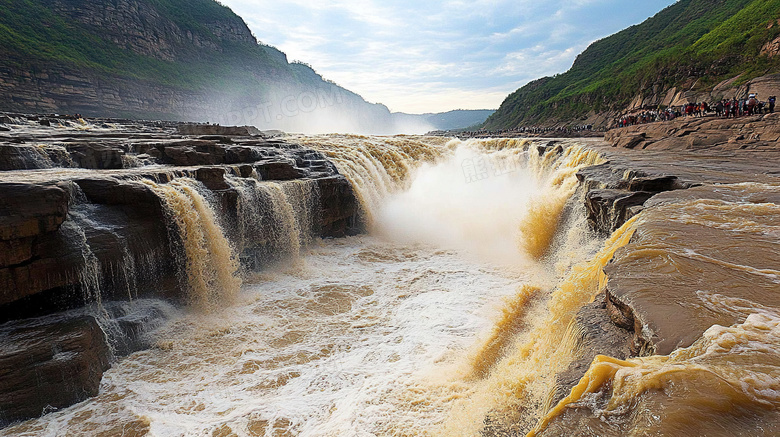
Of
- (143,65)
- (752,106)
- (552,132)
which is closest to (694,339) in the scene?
(752,106)

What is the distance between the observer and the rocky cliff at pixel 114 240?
513 centimetres

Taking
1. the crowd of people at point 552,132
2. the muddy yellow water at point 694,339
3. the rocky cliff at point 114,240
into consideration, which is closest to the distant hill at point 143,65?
the rocky cliff at point 114,240

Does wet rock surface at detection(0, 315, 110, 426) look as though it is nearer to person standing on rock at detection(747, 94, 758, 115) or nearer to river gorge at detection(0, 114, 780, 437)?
river gorge at detection(0, 114, 780, 437)

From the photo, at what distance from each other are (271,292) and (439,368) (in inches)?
193

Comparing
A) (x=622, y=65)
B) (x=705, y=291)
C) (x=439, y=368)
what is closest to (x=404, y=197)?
(x=439, y=368)

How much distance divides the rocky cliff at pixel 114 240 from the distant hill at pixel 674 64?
23606mm

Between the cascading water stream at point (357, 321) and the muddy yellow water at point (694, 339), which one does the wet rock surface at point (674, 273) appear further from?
the cascading water stream at point (357, 321)

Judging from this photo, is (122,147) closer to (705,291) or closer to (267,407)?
(267,407)

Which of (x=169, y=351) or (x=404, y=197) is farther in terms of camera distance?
(x=404, y=197)

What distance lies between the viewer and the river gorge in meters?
2.57

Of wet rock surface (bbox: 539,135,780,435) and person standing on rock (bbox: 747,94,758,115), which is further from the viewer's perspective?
person standing on rock (bbox: 747,94,758,115)

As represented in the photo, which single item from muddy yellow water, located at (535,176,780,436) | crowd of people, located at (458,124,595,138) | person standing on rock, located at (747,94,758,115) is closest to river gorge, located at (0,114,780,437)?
muddy yellow water, located at (535,176,780,436)

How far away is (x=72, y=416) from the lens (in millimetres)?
4820

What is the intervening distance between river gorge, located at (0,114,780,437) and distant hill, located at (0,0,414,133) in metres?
34.0
